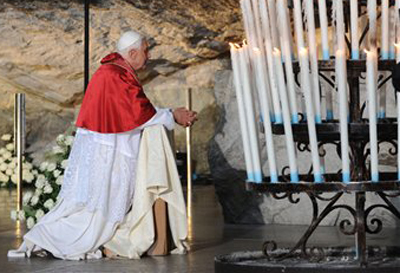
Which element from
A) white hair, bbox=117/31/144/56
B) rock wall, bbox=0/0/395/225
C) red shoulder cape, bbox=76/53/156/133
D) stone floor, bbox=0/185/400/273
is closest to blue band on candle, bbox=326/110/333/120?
stone floor, bbox=0/185/400/273

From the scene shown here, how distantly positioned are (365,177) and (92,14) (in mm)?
7187

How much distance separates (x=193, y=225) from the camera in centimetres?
878

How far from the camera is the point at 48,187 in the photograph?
771 cm

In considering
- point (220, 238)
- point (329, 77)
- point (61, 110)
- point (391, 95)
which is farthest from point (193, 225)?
point (61, 110)

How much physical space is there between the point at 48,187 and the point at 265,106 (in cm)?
344

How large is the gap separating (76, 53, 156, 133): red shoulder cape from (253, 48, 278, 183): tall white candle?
2003 millimetres

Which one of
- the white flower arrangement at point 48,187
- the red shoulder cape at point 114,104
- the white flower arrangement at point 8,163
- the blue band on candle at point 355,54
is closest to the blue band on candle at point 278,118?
the blue band on candle at point 355,54

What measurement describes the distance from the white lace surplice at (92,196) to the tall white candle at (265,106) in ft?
6.65

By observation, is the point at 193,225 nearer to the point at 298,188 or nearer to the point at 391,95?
the point at 391,95

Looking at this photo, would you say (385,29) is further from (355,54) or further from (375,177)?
(375,177)

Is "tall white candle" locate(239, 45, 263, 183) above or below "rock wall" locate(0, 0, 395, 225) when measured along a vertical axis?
below

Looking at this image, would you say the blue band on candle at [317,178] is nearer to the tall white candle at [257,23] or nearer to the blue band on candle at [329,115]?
the blue band on candle at [329,115]

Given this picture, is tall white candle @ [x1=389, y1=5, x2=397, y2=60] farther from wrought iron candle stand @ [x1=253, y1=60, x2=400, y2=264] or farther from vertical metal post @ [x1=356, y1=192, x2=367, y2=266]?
vertical metal post @ [x1=356, y1=192, x2=367, y2=266]

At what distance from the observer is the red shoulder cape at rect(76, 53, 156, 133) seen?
21.7 feet
